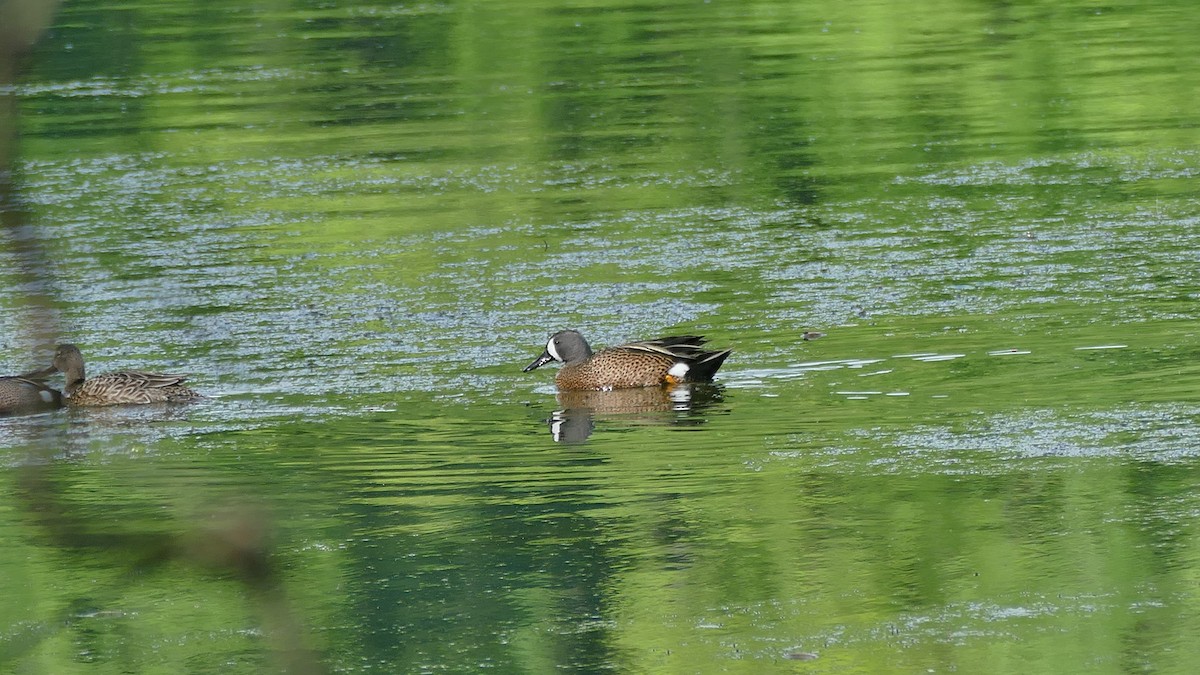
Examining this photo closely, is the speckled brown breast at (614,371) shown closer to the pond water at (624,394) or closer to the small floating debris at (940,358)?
the pond water at (624,394)

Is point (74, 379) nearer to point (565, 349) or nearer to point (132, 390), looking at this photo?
point (132, 390)

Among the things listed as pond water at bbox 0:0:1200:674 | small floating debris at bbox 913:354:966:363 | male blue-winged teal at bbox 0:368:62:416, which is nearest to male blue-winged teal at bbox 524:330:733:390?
pond water at bbox 0:0:1200:674

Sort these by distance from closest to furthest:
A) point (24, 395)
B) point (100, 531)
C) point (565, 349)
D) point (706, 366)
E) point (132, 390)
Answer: point (100, 531) → point (706, 366) → point (132, 390) → point (24, 395) → point (565, 349)

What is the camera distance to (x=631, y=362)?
1116 cm

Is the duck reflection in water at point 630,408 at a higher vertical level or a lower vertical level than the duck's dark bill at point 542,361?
lower

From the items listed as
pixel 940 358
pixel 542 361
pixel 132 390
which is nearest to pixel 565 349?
pixel 542 361

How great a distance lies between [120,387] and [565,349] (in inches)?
95.0

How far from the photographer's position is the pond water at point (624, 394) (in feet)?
21.9

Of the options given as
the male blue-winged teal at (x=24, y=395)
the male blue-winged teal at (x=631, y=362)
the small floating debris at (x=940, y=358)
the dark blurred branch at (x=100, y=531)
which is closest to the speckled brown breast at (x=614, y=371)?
the male blue-winged teal at (x=631, y=362)

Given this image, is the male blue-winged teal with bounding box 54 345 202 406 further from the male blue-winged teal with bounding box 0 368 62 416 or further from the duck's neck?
the male blue-winged teal with bounding box 0 368 62 416

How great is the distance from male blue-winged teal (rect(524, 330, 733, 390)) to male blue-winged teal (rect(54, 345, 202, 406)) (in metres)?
1.93

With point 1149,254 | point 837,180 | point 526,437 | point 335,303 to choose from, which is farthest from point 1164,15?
point 526,437

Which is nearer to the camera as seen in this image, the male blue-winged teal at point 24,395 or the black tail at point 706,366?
the black tail at point 706,366

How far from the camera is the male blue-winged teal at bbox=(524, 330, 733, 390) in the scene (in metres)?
10.9
